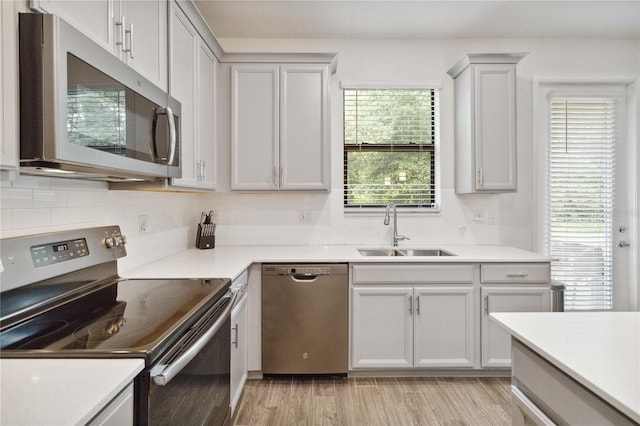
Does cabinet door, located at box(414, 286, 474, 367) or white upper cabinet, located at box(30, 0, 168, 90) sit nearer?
white upper cabinet, located at box(30, 0, 168, 90)

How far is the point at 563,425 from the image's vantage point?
91cm

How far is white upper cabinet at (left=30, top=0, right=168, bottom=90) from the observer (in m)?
1.13

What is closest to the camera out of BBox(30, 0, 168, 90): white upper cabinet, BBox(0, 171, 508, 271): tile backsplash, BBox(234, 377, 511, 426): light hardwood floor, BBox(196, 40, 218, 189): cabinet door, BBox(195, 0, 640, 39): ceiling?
BBox(30, 0, 168, 90): white upper cabinet

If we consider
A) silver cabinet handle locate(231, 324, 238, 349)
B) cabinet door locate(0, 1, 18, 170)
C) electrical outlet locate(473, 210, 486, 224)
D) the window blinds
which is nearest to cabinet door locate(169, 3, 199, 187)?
silver cabinet handle locate(231, 324, 238, 349)

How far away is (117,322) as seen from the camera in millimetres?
1197

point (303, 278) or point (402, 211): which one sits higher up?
point (402, 211)

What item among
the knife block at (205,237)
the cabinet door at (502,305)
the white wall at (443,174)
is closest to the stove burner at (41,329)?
the knife block at (205,237)

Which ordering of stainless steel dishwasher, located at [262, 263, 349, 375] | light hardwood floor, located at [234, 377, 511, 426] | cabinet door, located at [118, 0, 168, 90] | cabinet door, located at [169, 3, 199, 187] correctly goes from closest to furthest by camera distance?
cabinet door, located at [118, 0, 168, 90] → cabinet door, located at [169, 3, 199, 187] → light hardwood floor, located at [234, 377, 511, 426] → stainless steel dishwasher, located at [262, 263, 349, 375]

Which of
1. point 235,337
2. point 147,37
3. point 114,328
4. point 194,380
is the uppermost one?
point 147,37

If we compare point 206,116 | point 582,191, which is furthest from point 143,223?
point 582,191

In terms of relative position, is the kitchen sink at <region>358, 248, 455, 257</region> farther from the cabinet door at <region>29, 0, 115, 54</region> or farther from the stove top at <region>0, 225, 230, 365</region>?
the cabinet door at <region>29, 0, 115, 54</region>

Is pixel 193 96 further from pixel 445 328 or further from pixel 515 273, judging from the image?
pixel 515 273

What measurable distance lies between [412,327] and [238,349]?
120cm

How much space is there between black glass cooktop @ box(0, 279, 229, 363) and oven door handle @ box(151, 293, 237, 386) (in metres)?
0.04
